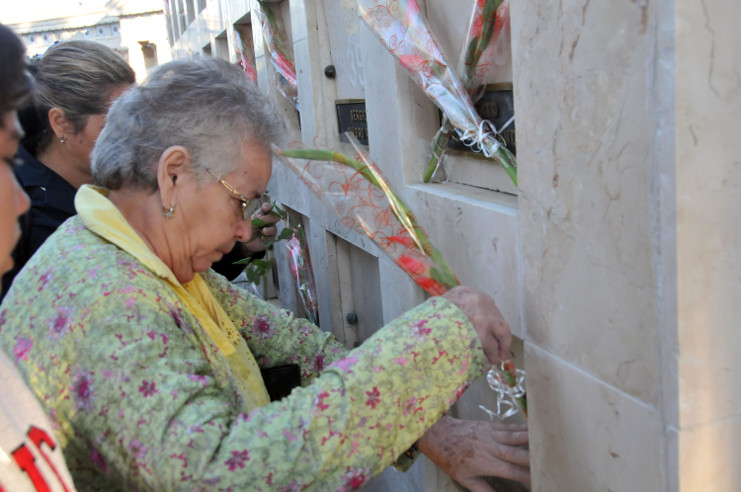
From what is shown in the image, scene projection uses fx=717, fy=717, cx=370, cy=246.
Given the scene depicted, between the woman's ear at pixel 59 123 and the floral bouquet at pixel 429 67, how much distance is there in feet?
3.89

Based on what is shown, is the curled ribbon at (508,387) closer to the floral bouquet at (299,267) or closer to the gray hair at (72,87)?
the gray hair at (72,87)

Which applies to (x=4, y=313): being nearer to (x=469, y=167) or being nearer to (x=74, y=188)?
(x=74, y=188)

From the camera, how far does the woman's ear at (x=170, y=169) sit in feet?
5.53

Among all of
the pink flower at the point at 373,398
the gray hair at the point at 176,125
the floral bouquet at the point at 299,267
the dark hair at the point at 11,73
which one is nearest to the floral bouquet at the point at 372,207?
the gray hair at the point at 176,125

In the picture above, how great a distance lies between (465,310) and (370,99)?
4.86 ft

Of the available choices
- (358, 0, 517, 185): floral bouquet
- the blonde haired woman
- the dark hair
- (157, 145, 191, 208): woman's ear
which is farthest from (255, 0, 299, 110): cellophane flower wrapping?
the dark hair

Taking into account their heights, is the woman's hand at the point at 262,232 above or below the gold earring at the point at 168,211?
below

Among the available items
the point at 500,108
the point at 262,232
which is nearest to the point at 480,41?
the point at 500,108

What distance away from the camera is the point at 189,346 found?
1.54 m

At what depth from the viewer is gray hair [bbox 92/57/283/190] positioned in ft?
5.58

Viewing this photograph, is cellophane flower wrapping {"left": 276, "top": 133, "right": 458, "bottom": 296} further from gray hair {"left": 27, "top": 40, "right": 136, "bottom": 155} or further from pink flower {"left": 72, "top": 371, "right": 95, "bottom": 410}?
gray hair {"left": 27, "top": 40, "right": 136, "bottom": 155}

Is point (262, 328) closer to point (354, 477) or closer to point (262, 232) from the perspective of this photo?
point (354, 477)

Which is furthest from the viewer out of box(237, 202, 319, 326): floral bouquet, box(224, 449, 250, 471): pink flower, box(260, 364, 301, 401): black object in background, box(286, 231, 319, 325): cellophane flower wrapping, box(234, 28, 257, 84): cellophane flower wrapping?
box(234, 28, 257, 84): cellophane flower wrapping

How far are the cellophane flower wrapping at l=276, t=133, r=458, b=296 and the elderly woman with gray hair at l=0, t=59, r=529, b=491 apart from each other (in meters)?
0.31
